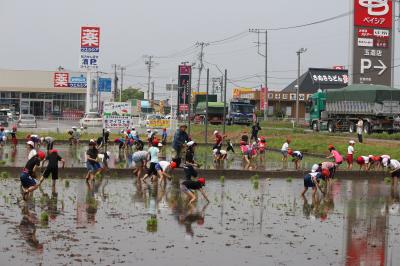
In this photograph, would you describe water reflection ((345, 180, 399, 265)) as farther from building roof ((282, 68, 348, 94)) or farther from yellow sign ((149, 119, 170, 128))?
building roof ((282, 68, 348, 94))

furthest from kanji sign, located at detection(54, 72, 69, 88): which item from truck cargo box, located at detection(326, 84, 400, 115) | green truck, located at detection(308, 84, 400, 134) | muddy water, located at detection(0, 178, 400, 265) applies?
muddy water, located at detection(0, 178, 400, 265)

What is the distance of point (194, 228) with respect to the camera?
12.4 m

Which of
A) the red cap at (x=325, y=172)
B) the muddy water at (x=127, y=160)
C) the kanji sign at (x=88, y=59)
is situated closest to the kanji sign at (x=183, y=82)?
the kanji sign at (x=88, y=59)

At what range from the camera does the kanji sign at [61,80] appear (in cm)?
7753

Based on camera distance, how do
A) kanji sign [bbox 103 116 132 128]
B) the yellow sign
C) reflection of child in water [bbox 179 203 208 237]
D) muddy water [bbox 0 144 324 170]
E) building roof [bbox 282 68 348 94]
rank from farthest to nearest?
building roof [bbox 282 68 348 94] → the yellow sign → kanji sign [bbox 103 116 132 128] → muddy water [bbox 0 144 324 170] → reflection of child in water [bbox 179 203 208 237]

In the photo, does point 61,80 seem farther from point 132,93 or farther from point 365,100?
point 132,93

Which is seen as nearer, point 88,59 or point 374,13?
point 88,59

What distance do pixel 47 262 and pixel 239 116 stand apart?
53.3 m

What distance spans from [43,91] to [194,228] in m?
68.5

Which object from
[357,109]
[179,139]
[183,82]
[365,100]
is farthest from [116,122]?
[183,82]

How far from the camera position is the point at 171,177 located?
790 inches

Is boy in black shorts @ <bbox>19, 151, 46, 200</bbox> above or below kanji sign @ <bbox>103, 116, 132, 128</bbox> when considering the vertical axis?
below

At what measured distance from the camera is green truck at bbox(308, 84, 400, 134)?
43.9m

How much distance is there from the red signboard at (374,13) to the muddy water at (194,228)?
4159 cm
